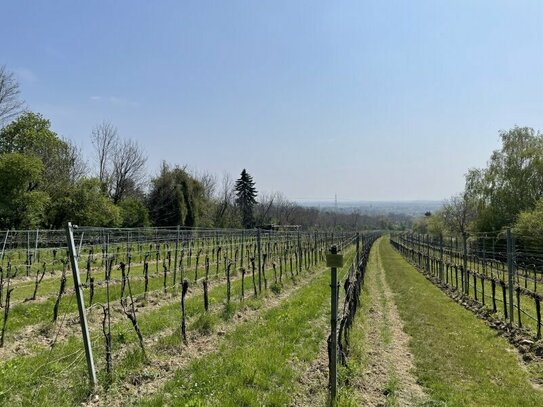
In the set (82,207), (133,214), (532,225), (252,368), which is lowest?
(252,368)

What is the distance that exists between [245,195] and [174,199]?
78.8ft

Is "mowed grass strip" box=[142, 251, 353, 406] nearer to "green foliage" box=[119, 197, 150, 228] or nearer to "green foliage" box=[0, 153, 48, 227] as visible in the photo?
Result: "green foliage" box=[0, 153, 48, 227]

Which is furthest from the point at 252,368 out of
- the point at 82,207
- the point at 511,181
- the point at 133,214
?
the point at 511,181

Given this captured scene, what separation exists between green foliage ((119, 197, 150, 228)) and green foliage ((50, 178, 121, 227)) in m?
6.27

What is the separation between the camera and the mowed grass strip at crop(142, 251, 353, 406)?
16.1ft

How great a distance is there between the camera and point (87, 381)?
5113 mm

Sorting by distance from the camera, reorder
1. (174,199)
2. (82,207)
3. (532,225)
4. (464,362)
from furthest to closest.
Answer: (174,199) < (82,207) < (532,225) < (464,362)

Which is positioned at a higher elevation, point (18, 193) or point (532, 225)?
point (18, 193)

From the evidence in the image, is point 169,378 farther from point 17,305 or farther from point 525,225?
point 525,225

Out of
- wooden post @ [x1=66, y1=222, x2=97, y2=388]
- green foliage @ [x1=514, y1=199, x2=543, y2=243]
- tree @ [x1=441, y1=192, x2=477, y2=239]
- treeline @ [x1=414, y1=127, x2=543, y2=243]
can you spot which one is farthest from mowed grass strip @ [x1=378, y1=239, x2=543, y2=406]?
tree @ [x1=441, y1=192, x2=477, y2=239]

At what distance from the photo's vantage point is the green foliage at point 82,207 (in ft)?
101

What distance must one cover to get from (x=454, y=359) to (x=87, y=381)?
562 cm

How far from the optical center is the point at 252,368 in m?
5.72

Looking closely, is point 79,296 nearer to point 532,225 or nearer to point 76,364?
point 76,364
